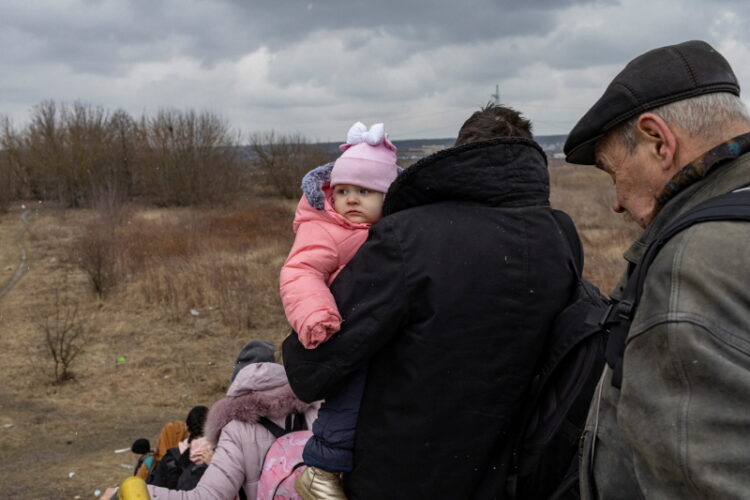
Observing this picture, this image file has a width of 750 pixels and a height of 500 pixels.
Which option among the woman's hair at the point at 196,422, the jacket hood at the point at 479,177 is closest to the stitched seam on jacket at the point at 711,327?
the jacket hood at the point at 479,177

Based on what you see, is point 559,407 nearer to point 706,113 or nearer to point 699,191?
point 699,191

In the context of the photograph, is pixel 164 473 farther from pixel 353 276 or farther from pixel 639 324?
pixel 639 324

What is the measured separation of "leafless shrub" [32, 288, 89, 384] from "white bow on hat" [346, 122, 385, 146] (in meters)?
7.90

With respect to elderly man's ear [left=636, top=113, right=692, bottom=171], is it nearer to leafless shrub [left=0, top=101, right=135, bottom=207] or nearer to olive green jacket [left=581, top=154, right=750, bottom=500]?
olive green jacket [left=581, top=154, right=750, bottom=500]

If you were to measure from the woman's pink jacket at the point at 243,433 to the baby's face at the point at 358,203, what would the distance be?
2.89ft

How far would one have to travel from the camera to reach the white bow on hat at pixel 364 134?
2336mm

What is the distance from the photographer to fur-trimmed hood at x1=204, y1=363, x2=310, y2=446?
8.73 feet

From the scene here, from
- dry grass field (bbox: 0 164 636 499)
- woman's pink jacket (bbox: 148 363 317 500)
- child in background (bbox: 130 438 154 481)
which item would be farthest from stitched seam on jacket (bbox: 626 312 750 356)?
dry grass field (bbox: 0 164 636 499)

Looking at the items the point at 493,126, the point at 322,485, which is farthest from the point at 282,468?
the point at 493,126

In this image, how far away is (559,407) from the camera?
1.76 m

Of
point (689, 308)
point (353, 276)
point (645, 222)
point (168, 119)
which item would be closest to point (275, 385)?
point (353, 276)

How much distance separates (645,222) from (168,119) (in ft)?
148

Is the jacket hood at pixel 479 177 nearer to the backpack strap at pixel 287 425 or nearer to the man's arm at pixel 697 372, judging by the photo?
the man's arm at pixel 697 372

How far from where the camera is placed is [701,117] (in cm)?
135
